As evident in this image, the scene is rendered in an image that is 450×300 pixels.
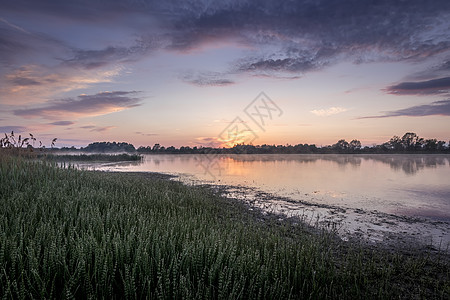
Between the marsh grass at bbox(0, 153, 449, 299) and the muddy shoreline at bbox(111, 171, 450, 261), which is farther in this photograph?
the muddy shoreline at bbox(111, 171, 450, 261)

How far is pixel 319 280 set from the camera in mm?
4520

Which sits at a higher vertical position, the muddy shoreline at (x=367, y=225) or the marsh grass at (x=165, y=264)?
the marsh grass at (x=165, y=264)

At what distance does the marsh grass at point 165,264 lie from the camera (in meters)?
3.08

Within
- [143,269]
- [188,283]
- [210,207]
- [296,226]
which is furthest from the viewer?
[210,207]

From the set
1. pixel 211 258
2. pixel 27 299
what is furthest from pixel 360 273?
pixel 27 299

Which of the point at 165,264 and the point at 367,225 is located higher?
the point at 165,264

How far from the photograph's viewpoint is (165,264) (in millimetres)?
3754

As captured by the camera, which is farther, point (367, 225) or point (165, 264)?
point (367, 225)

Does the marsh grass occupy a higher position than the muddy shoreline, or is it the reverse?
the marsh grass

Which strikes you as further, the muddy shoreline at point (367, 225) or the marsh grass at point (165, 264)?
the muddy shoreline at point (367, 225)

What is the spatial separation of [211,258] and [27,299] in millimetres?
2227

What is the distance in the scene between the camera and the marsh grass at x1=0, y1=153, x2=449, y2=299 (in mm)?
3084

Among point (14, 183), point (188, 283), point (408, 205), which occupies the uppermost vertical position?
point (14, 183)

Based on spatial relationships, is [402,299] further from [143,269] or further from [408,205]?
[408,205]
